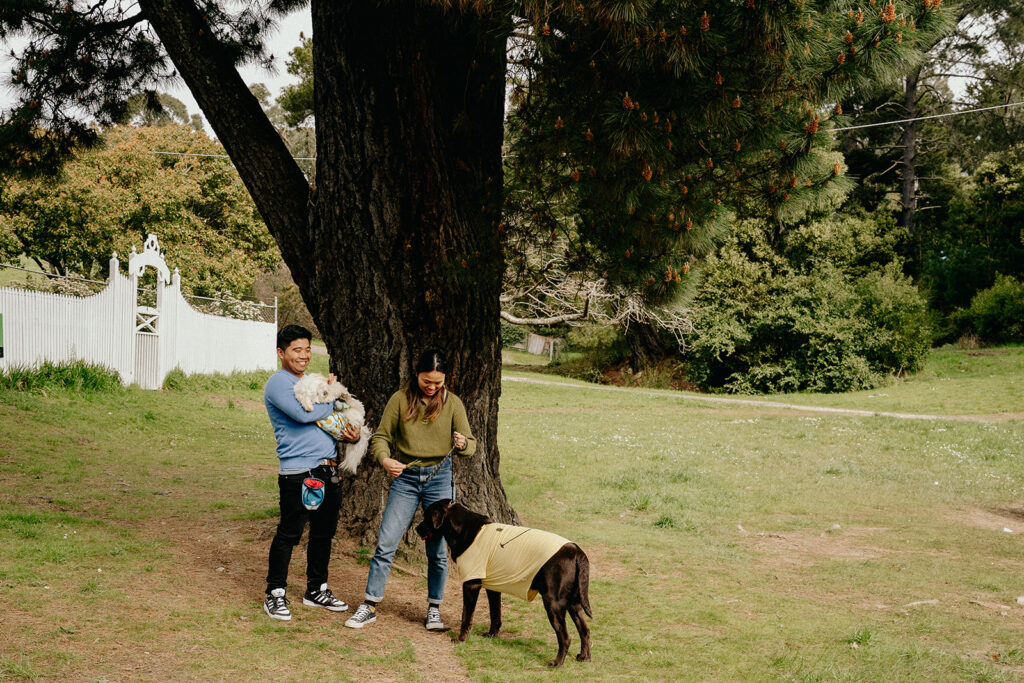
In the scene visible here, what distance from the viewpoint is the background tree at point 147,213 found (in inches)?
909

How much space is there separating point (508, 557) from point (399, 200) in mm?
2617

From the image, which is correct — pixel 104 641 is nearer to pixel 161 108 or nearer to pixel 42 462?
pixel 42 462

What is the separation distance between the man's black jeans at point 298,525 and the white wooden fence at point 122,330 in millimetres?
8354

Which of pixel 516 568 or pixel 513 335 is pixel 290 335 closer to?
pixel 516 568

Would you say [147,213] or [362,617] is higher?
[147,213]

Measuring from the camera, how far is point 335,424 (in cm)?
451

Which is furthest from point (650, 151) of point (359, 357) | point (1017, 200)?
point (1017, 200)

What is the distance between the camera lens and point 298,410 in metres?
4.35

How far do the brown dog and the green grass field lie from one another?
221 millimetres

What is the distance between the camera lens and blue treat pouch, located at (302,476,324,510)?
173 inches

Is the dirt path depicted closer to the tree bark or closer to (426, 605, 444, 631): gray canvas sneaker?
the tree bark

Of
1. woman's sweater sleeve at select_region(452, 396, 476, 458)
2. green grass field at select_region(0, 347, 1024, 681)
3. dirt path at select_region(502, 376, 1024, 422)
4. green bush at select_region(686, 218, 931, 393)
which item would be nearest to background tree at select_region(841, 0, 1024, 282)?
green bush at select_region(686, 218, 931, 393)

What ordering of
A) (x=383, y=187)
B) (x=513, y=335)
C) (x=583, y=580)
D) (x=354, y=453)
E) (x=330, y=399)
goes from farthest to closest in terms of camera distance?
(x=513, y=335)
(x=383, y=187)
(x=354, y=453)
(x=330, y=399)
(x=583, y=580)

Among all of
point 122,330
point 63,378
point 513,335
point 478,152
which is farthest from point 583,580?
point 513,335
